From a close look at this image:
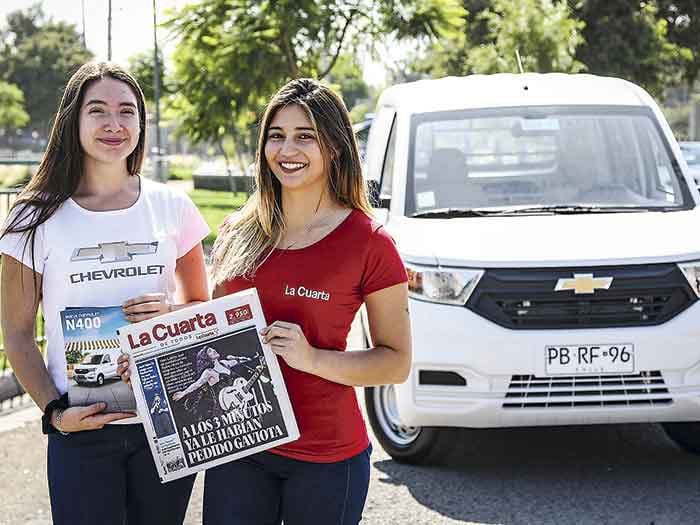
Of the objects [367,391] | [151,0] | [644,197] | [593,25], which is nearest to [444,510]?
[367,391]

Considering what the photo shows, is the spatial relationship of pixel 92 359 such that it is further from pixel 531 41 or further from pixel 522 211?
pixel 531 41

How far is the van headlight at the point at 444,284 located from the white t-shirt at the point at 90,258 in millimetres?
2575

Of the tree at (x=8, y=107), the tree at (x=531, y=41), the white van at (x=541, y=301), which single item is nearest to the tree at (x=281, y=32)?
the tree at (x=531, y=41)

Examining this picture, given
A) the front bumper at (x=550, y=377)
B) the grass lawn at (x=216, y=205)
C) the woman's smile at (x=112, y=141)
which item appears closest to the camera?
the woman's smile at (x=112, y=141)

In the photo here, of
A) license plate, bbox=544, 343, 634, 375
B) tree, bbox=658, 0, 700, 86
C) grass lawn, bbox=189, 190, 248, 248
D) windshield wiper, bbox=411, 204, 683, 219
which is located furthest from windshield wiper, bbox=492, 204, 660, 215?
tree, bbox=658, 0, 700, 86

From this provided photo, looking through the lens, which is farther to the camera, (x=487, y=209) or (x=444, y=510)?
(x=487, y=209)

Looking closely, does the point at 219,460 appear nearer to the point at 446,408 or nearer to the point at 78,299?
the point at 78,299

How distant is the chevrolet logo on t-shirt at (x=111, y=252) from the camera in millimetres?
2881

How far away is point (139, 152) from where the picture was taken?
3.13m

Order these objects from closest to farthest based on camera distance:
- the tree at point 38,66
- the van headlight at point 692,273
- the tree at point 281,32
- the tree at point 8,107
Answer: the van headlight at point 692,273
the tree at point 281,32
the tree at point 8,107
the tree at point 38,66

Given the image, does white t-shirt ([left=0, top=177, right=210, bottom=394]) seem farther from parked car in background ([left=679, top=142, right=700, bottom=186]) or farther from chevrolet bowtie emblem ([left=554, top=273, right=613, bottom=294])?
parked car in background ([left=679, top=142, right=700, bottom=186])

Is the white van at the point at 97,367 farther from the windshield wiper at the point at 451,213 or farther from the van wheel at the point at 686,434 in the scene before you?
the van wheel at the point at 686,434

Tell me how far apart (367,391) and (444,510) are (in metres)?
1.01

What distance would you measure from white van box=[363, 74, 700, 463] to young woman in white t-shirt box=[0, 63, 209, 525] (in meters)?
2.51
